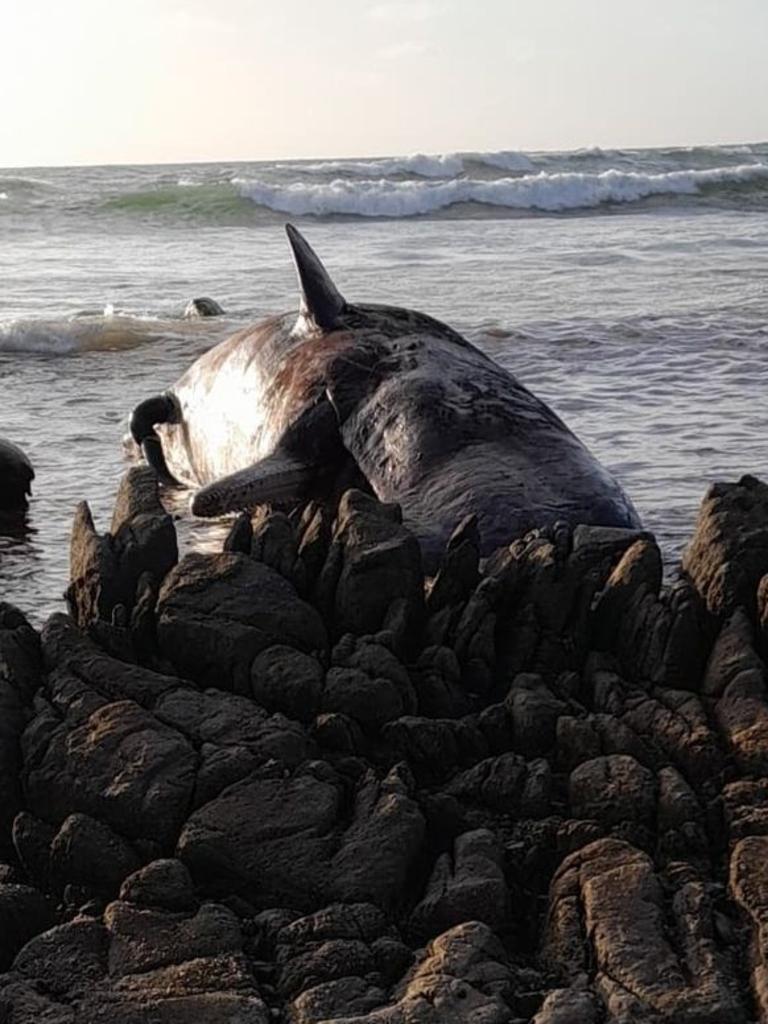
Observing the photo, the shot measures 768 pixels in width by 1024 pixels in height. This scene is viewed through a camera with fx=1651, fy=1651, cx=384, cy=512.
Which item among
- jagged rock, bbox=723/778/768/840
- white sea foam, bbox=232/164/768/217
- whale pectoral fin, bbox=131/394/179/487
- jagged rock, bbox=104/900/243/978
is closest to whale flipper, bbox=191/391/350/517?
whale pectoral fin, bbox=131/394/179/487

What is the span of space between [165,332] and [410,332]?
632cm

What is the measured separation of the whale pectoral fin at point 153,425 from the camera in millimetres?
8164

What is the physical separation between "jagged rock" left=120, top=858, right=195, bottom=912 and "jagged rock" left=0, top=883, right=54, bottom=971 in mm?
158

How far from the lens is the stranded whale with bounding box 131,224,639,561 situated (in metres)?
5.60

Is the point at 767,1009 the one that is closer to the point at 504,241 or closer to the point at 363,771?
the point at 363,771

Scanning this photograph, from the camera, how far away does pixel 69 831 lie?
3.29m

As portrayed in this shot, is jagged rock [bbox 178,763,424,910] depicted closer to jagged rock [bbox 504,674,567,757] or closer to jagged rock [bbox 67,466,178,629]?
jagged rock [bbox 504,674,567,757]

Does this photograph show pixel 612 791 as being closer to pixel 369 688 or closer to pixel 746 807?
pixel 746 807

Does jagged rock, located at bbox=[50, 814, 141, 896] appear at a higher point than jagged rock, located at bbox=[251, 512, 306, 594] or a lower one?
lower

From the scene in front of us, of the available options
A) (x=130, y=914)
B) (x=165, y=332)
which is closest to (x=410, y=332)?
(x=130, y=914)

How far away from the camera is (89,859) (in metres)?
3.26

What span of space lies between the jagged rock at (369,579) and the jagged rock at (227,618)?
0.10 metres

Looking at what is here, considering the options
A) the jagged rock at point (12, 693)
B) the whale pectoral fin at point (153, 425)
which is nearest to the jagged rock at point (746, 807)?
the jagged rock at point (12, 693)

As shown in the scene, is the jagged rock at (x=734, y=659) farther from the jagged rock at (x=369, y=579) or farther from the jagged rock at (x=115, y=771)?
the jagged rock at (x=115, y=771)
